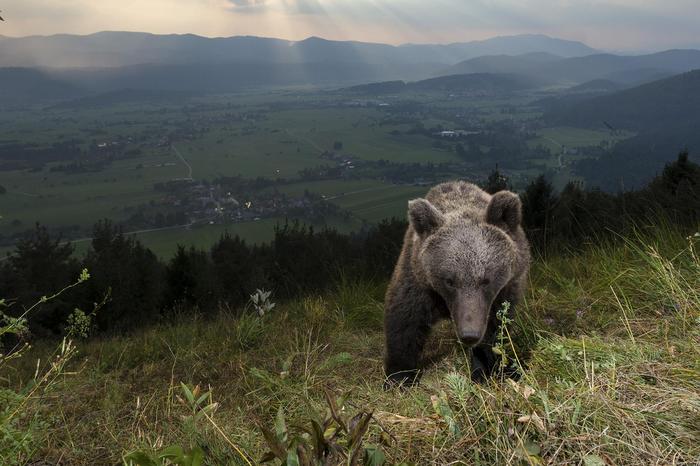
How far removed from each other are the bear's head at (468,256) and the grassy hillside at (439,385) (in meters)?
0.39

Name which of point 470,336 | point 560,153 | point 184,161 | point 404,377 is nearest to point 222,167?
point 184,161

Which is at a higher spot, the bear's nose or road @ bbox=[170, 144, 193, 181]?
the bear's nose

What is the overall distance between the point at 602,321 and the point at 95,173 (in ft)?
572

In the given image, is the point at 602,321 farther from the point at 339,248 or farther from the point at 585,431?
the point at 339,248

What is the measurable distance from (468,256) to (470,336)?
2.04 feet

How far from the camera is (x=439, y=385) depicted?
278 cm

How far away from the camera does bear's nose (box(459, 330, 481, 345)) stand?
10.6 ft

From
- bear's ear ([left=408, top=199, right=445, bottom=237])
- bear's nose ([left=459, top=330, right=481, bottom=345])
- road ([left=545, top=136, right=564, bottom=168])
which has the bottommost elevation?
road ([left=545, top=136, right=564, bottom=168])

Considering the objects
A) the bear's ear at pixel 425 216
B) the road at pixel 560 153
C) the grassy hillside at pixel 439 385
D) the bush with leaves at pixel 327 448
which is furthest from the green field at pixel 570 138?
the bush with leaves at pixel 327 448

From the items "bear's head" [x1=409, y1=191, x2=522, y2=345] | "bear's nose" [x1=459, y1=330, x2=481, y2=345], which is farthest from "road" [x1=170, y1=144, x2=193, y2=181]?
"bear's nose" [x1=459, y1=330, x2=481, y2=345]

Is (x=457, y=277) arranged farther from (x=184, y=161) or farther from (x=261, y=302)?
(x=184, y=161)

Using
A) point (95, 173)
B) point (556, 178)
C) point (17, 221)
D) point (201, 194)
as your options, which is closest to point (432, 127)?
point (556, 178)

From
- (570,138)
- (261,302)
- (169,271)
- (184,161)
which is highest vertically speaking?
(261,302)

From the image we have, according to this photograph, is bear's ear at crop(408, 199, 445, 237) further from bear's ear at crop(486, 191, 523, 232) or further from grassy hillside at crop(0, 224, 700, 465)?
grassy hillside at crop(0, 224, 700, 465)
